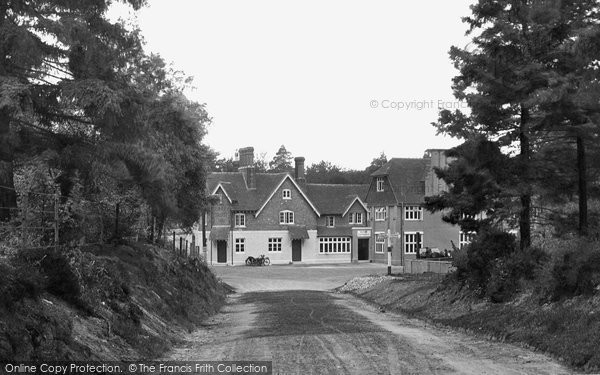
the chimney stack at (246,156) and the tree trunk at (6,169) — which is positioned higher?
the chimney stack at (246,156)

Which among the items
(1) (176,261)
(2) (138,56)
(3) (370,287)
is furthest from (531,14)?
(3) (370,287)

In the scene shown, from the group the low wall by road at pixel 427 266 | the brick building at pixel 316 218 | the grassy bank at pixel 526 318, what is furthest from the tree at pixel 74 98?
the brick building at pixel 316 218

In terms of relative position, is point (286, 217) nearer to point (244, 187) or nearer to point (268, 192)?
point (268, 192)

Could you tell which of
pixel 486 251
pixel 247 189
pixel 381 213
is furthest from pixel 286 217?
pixel 486 251

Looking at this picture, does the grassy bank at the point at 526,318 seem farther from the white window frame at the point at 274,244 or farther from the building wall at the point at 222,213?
the white window frame at the point at 274,244

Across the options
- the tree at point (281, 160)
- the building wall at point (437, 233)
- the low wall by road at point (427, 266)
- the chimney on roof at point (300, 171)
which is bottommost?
the low wall by road at point (427, 266)

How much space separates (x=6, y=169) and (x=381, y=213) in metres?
61.5

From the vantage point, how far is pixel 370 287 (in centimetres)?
3769

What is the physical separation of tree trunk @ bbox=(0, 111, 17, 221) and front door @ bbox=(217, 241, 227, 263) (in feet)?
195

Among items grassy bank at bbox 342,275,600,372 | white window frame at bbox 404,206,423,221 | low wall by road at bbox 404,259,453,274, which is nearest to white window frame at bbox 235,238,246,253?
white window frame at bbox 404,206,423,221

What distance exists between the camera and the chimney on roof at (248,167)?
78.2 meters

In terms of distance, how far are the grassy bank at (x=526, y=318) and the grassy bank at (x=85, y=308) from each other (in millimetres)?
7437

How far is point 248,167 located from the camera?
3110 inches

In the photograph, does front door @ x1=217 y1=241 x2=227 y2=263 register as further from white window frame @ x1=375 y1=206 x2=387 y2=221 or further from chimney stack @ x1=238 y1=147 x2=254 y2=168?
white window frame @ x1=375 y1=206 x2=387 y2=221
